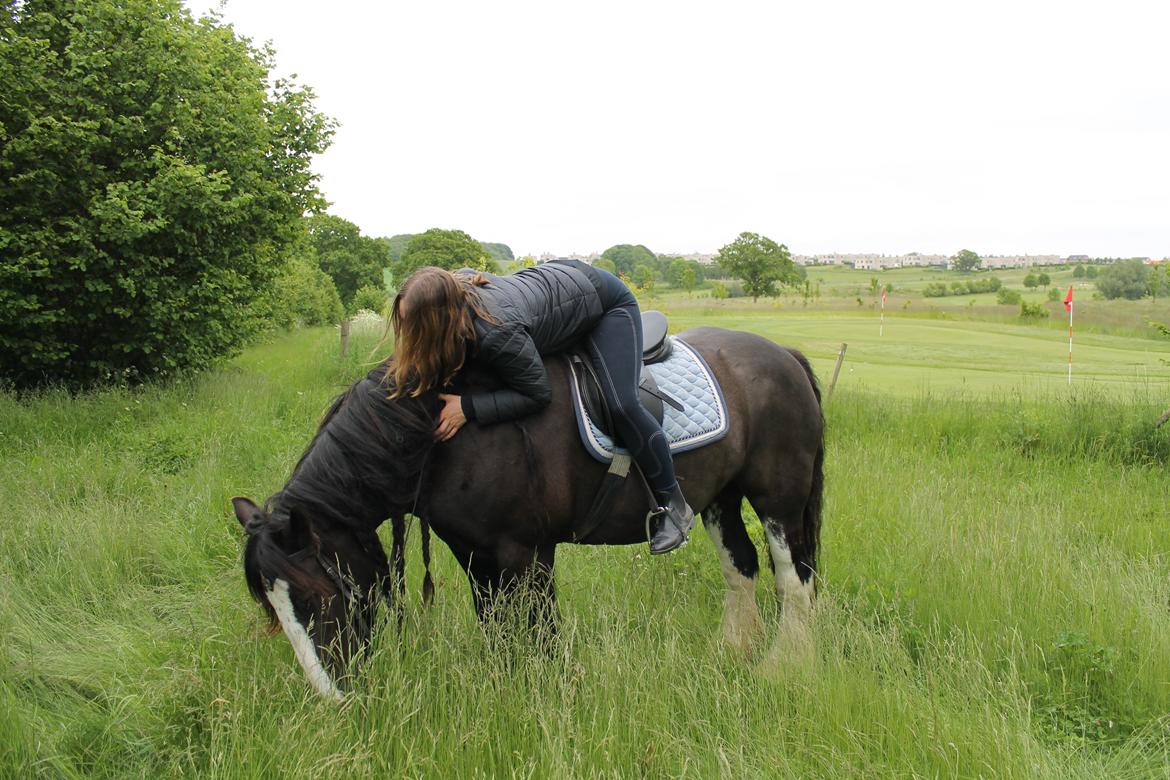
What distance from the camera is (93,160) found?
29.8 ft

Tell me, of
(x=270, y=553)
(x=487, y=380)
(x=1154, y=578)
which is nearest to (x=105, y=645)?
(x=270, y=553)

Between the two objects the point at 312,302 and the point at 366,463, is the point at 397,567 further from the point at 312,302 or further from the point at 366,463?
the point at 312,302

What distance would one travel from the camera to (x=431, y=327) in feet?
9.14

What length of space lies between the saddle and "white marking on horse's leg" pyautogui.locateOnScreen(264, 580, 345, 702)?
4.79 ft

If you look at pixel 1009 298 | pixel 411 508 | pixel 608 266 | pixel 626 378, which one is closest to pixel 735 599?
pixel 626 378

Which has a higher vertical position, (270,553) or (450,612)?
(270,553)

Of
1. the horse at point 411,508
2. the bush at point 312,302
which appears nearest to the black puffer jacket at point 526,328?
the horse at point 411,508

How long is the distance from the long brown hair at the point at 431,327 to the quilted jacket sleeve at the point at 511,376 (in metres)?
0.08

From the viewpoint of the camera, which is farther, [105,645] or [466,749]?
[105,645]

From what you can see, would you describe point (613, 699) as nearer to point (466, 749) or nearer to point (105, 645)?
point (466, 749)

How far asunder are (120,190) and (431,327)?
8.00 meters

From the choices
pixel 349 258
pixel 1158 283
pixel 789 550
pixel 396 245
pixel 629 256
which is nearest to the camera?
pixel 789 550

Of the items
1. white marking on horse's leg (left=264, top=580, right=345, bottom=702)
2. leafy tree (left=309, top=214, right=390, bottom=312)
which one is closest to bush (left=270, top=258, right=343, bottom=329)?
leafy tree (left=309, top=214, right=390, bottom=312)

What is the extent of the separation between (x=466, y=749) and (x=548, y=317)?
1710 millimetres
